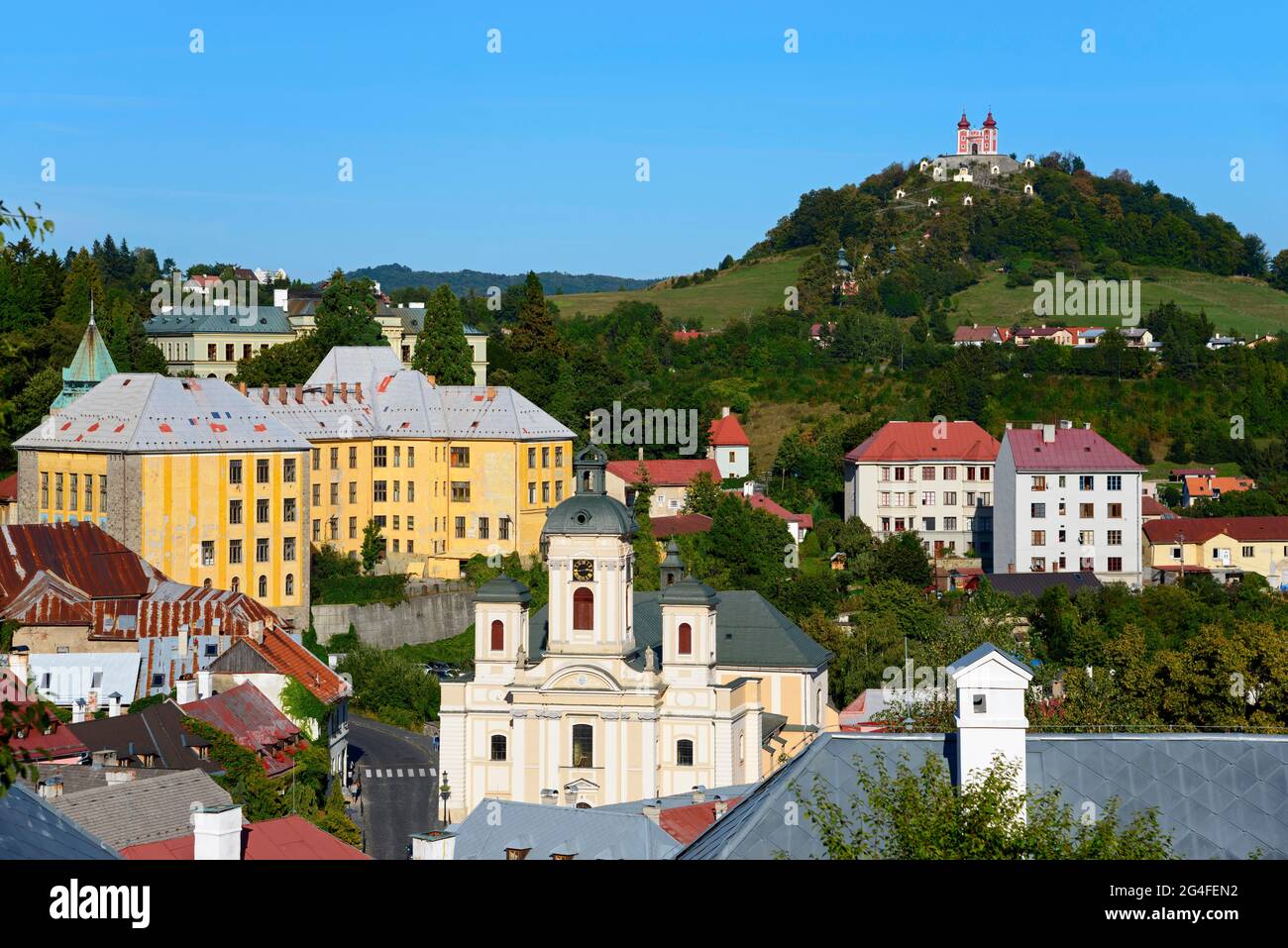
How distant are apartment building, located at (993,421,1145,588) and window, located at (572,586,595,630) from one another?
130 ft

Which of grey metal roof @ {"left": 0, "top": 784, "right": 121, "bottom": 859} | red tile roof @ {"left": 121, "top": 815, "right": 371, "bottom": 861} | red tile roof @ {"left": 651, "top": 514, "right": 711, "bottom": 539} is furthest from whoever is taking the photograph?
red tile roof @ {"left": 651, "top": 514, "right": 711, "bottom": 539}

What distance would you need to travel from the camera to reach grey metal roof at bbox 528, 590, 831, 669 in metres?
60.8

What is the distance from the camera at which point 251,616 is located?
6134 centimetres

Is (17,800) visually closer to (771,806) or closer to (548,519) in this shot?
(771,806)

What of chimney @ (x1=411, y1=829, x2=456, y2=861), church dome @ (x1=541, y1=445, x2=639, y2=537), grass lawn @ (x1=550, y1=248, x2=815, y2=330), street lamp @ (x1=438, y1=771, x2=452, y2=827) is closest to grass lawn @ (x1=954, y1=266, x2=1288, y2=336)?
grass lawn @ (x1=550, y1=248, x2=815, y2=330)

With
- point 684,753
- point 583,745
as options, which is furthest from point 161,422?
point 684,753

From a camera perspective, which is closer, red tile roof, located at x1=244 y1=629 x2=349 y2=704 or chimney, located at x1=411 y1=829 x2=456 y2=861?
chimney, located at x1=411 y1=829 x2=456 y2=861

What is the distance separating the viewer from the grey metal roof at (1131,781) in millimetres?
20641

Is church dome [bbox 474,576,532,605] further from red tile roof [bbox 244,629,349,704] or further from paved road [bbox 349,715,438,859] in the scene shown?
paved road [bbox 349,715,438,859]

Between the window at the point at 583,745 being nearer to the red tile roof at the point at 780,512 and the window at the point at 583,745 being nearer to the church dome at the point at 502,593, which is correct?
the church dome at the point at 502,593

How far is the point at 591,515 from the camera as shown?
184 feet

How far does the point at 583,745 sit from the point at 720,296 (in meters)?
114
